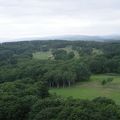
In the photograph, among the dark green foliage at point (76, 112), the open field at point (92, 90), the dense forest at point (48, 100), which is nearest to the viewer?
the dark green foliage at point (76, 112)

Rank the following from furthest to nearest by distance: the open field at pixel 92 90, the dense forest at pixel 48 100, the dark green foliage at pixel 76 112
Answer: the open field at pixel 92 90
the dense forest at pixel 48 100
the dark green foliage at pixel 76 112

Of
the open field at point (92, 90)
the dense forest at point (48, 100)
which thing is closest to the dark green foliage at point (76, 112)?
the dense forest at point (48, 100)

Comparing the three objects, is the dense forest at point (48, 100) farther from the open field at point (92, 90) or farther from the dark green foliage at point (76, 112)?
the open field at point (92, 90)

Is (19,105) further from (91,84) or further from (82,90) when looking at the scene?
(91,84)

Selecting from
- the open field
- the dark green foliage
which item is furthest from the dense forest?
the open field

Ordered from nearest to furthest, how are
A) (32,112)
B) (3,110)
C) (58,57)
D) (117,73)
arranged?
(32,112)
(3,110)
(117,73)
(58,57)

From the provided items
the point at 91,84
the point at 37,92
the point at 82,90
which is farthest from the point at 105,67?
the point at 37,92

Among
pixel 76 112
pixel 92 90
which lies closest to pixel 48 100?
pixel 76 112

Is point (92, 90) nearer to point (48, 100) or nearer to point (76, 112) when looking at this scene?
point (48, 100)

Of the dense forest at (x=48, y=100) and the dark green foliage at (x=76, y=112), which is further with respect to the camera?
the dense forest at (x=48, y=100)

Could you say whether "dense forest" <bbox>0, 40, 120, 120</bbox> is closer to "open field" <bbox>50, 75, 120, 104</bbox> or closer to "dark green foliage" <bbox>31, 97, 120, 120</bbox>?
"dark green foliage" <bbox>31, 97, 120, 120</bbox>
